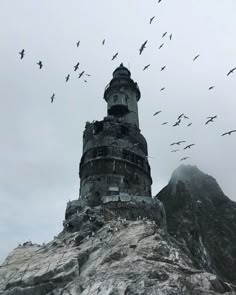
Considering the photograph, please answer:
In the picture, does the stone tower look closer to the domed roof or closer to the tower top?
the tower top

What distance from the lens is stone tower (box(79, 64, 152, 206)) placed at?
5875 centimetres

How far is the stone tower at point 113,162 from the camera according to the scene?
58750 millimetres

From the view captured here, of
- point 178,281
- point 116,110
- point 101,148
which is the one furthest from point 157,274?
point 116,110

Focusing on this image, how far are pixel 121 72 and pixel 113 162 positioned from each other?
25.7 metres

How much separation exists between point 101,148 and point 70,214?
11.4 metres

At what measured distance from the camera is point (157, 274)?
2989 cm

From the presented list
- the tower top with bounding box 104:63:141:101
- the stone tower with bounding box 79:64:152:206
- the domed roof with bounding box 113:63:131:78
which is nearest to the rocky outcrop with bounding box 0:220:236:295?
the stone tower with bounding box 79:64:152:206

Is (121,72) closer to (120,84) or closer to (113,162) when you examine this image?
(120,84)

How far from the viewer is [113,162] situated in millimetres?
61188

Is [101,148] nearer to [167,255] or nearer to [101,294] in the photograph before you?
[167,255]

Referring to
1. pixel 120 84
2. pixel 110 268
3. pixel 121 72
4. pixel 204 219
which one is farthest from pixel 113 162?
pixel 204 219

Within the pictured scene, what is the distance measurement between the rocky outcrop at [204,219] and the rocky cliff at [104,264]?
23145 mm

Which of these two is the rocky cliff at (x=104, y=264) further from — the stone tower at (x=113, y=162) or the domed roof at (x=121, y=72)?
the domed roof at (x=121, y=72)

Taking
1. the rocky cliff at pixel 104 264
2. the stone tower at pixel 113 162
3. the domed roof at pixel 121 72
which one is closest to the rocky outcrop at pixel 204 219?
the stone tower at pixel 113 162
